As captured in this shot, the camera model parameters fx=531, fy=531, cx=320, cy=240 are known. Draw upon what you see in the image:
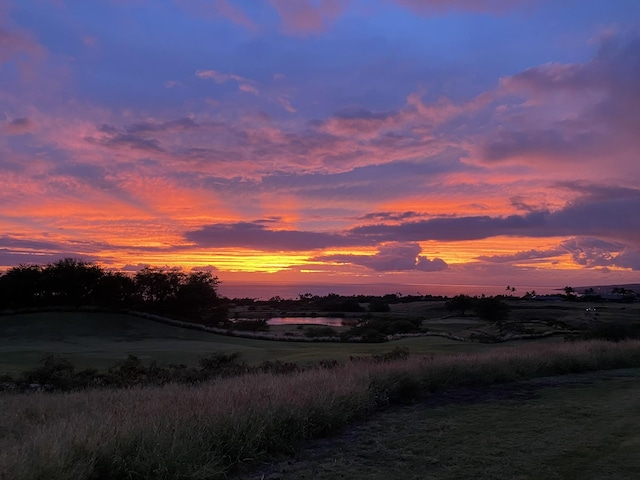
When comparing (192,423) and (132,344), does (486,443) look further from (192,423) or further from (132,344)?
(132,344)

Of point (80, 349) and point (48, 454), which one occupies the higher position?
point (48, 454)

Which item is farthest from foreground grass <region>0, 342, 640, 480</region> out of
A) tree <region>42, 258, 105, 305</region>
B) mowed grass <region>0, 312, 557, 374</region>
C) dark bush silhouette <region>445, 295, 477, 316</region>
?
dark bush silhouette <region>445, 295, 477, 316</region>

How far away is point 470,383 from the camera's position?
48.1ft

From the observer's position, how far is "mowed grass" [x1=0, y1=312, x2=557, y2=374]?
27609 mm

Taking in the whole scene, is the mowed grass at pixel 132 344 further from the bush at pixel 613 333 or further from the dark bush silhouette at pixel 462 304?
the dark bush silhouette at pixel 462 304

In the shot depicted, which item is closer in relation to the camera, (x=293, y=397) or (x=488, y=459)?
(x=488, y=459)

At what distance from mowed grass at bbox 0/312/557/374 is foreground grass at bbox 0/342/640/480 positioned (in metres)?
12.8

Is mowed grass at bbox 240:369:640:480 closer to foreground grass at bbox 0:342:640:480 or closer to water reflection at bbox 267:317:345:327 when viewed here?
foreground grass at bbox 0:342:640:480

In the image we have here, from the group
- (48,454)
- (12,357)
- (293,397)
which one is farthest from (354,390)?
(12,357)

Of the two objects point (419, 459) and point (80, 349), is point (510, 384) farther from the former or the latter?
point (80, 349)

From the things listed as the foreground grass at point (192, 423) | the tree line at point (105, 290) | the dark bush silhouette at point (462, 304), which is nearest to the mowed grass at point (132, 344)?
the tree line at point (105, 290)

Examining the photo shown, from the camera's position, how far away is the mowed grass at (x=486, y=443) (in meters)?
6.79

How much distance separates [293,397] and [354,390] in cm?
187

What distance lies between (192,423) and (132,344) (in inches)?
1311
